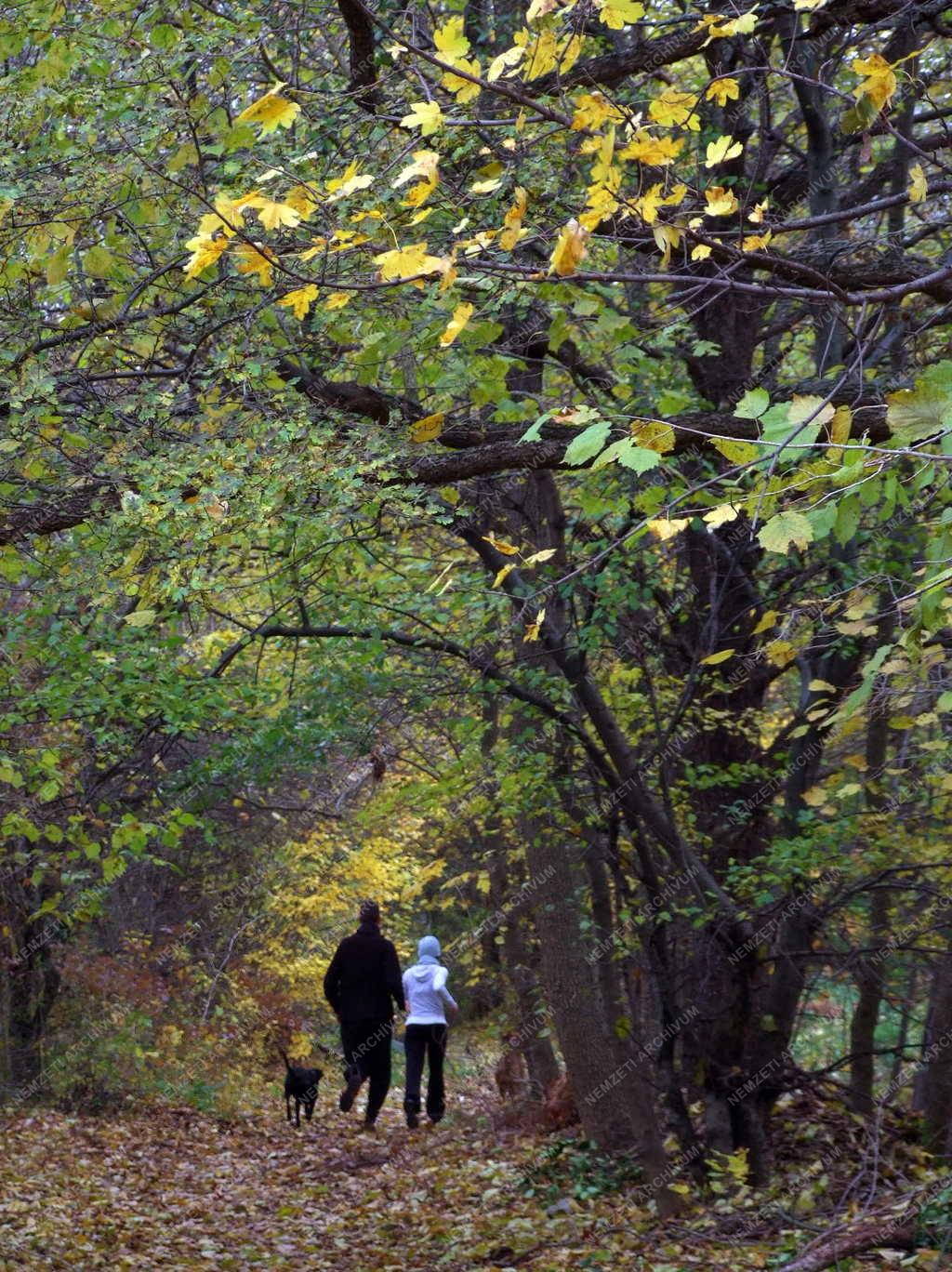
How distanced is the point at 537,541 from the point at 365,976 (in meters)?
4.60

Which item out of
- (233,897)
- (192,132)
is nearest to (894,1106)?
(192,132)

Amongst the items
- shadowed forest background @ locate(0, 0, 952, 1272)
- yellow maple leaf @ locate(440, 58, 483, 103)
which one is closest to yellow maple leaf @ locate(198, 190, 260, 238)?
shadowed forest background @ locate(0, 0, 952, 1272)

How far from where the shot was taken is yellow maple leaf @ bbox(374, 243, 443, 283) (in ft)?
10.5

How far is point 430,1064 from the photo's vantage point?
37.8 ft

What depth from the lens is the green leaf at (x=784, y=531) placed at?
121 inches

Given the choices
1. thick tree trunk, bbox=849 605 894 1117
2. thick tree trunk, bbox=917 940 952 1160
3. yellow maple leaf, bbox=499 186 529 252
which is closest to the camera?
yellow maple leaf, bbox=499 186 529 252

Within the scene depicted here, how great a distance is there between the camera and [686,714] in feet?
28.3

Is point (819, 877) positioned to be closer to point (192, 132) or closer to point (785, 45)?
point (785, 45)

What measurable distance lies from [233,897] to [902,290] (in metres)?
15.8

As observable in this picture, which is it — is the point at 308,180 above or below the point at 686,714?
above

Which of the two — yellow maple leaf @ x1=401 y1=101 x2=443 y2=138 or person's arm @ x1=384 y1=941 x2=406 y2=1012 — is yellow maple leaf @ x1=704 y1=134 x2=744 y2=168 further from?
person's arm @ x1=384 y1=941 x2=406 y2=1012

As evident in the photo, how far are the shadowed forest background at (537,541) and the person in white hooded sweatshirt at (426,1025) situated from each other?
0.60 metres

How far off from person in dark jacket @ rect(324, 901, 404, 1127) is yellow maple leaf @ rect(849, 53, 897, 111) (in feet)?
28.7

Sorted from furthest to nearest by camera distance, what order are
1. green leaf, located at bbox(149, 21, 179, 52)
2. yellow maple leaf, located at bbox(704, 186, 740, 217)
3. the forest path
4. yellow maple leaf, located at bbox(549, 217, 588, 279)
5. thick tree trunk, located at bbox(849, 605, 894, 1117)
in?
the forest path → green leaf, located at bbox(149, 21, 179, 52) → thick tree trunk, located at bbox(849, 605, 894, 1117) → yellow maple leaf, located at bbox(704, 186, 740, 217) → yellow maple leaf, located at bbox(549, 217, 588, 279)
